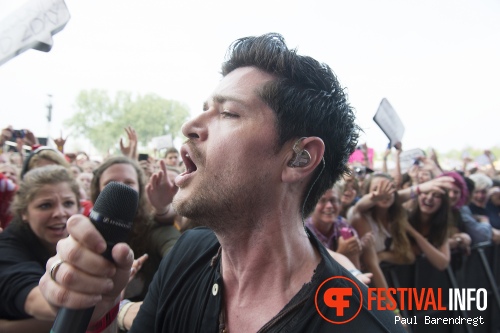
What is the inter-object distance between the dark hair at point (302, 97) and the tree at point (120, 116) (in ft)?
150

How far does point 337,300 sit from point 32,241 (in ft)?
6.66

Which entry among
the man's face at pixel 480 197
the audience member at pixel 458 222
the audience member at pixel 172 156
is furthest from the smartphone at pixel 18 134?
the man's face at pixel 480 197

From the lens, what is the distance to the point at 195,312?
141cm

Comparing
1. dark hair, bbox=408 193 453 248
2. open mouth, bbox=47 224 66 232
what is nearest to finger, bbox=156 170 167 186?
open mouth, bbox=47 224 66 232

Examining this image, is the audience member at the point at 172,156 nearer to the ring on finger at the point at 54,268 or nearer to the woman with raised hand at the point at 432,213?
the woman with raised hand at the point at 432,213

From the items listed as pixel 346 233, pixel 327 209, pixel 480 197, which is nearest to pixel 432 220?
pixel 346 233

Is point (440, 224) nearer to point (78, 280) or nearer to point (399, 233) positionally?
point (399, 233)

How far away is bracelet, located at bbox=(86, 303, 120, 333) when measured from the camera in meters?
1.29

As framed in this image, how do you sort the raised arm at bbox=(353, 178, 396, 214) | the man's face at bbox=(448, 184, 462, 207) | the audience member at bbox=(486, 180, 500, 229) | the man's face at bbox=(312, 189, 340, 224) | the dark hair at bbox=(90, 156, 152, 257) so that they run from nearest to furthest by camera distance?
the dark hair at bbox=(90, 156, 152, 257) → the man's face at bbox=(312, 189, 340, 224) → the raised arm at bbox=(353, 178, 396, 214) → the man's face at bbox=(448, 184, 462, 207) → the audience member at bbox=(486, 180, 500, 229)

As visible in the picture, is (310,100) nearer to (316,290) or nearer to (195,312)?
(316,290)

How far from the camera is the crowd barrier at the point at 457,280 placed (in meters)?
3.86

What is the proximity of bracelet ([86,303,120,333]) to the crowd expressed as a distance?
14.4 inches

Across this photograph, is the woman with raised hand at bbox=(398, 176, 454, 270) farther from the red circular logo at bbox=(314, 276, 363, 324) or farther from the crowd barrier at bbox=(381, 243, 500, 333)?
the red circular logo at bbox=(314, 276, 363, 324)

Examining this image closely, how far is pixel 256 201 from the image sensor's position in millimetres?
1438
